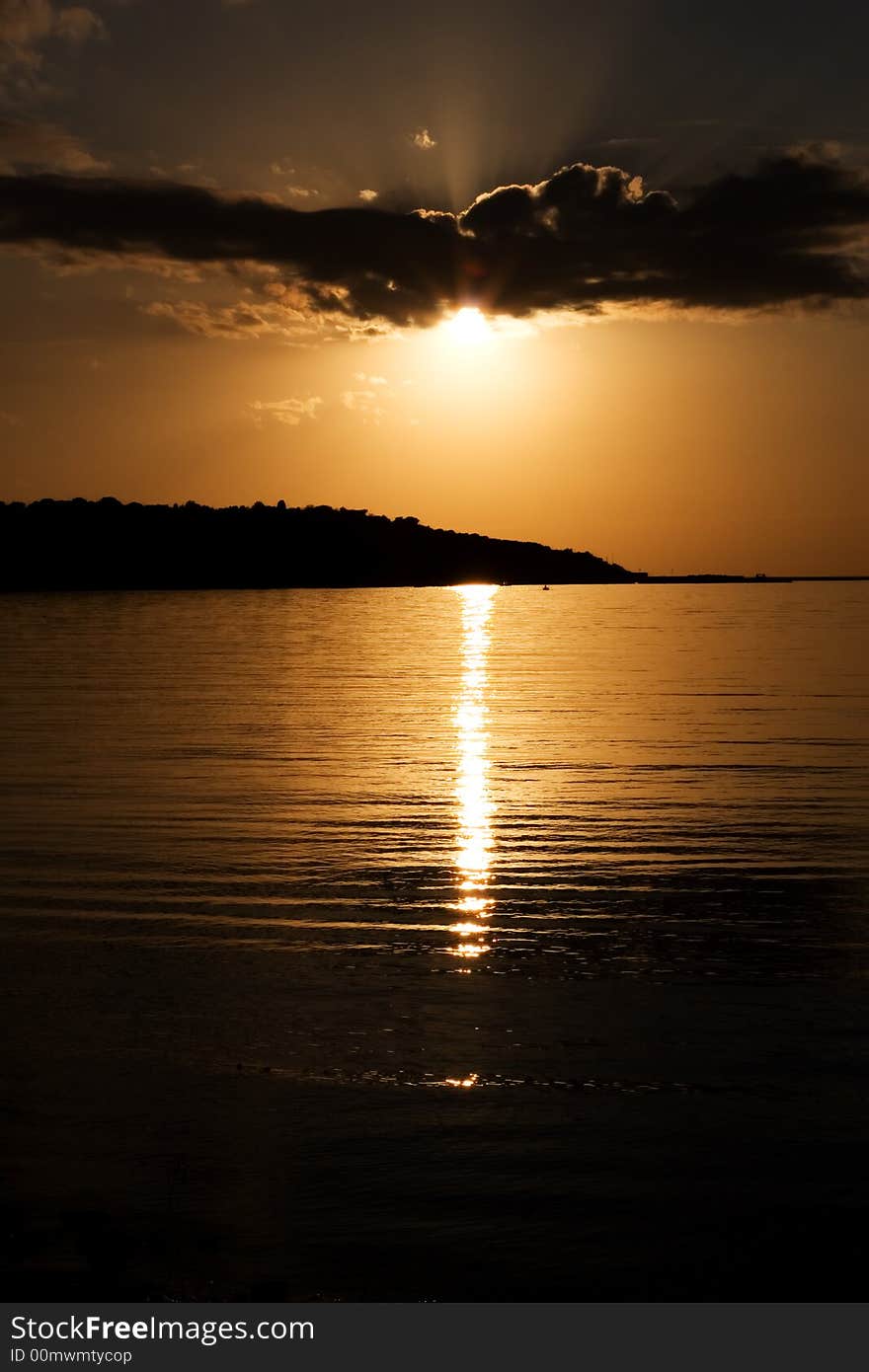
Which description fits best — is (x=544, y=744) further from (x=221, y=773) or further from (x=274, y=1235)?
(x=274, y=1235)

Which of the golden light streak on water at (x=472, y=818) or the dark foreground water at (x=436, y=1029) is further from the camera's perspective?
the golden light streak on water at (x=472, y=818)

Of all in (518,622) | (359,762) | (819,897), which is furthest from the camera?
(518,622)

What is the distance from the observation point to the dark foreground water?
8.07m

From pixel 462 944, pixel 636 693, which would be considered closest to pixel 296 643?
pixel 636 693

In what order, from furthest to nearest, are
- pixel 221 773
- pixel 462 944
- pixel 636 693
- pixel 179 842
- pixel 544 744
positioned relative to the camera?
1. pixel 636 693
2. pixel 544 744
3. pixel 221 773
4. pixel 179 842
5. pixel 462 944

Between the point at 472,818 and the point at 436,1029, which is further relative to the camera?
the point at 472,818

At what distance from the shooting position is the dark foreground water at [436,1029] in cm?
807

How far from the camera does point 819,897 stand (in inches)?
683

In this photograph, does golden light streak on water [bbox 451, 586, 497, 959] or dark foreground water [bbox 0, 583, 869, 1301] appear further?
golden light streak on water [bbox 451, 586, 497, 959]

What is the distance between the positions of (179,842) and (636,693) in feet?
103

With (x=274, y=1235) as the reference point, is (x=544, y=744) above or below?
above

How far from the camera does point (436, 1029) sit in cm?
1194

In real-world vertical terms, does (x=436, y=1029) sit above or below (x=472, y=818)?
below
